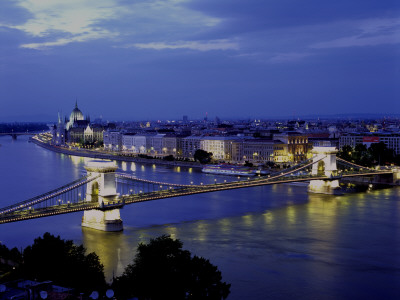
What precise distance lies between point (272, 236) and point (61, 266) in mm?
4976

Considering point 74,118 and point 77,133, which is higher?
point 74,118

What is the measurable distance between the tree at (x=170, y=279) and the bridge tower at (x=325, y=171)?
37.5ft

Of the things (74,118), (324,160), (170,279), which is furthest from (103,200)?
(74,118)

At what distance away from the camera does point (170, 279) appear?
660 cm

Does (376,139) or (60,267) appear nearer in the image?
(60,267)

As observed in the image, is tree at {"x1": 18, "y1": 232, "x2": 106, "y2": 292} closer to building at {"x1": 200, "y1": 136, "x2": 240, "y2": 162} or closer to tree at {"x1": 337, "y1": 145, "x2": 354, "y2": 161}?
tree at {"x1": 337, "y1": 145, "x2": 354, "y2": 161}

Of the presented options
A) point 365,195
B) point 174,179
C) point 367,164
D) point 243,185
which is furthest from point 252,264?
point 367,164

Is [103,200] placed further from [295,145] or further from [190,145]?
[190,145]

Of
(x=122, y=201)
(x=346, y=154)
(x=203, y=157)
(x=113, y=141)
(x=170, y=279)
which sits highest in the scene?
(x=113, y=141)

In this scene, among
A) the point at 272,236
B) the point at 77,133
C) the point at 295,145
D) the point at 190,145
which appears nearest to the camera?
the point at 272,236

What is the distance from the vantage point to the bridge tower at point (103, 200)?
11397 mm

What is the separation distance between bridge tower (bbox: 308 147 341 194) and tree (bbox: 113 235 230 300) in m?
11.4

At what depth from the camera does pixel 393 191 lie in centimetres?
1806

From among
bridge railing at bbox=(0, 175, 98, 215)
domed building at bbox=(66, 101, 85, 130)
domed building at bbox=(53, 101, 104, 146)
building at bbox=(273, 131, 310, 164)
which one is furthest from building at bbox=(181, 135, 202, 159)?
domed building at bbox=(66, 101, 85, 130)
